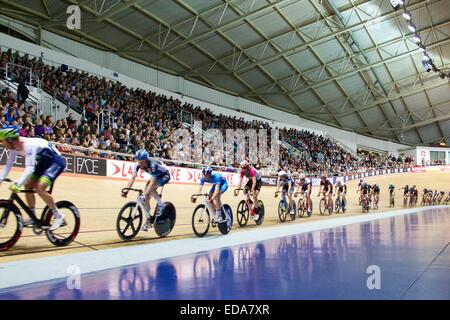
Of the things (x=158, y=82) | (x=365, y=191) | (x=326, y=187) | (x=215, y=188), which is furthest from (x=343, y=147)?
(x=215, y=188)

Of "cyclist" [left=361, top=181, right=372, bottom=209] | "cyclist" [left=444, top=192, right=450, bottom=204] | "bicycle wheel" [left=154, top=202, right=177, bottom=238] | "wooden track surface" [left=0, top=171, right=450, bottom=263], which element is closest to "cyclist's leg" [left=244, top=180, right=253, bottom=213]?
"wooden track surface" [left=0, top=171, right=450, bottom=263]

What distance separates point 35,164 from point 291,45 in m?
21.9

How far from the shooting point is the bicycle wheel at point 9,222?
5.04 m

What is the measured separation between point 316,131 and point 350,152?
4467mm

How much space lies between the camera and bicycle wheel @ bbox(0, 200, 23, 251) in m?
5.04

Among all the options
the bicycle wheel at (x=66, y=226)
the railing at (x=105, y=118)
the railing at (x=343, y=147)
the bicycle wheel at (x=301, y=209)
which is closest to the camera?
the bicycle wheel at (x=66, y=226)

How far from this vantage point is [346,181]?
29672 mm

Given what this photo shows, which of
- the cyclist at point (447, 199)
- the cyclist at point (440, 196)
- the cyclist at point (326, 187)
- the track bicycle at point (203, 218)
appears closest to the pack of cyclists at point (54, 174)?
the track bicycle at point (203, 218)

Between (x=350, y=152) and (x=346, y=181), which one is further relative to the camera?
(x=350, y=152)

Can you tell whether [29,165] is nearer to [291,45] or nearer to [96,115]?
[96,115]

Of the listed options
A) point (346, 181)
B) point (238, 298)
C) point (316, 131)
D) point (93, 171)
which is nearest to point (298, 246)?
point (238, 298)

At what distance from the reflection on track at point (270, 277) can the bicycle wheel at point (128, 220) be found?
1.59 m

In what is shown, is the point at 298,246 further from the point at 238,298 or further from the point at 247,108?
the point at 247,108

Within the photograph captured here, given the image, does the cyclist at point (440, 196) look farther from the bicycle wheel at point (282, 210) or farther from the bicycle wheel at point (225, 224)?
the bicycle wheel at point (225, 224)
